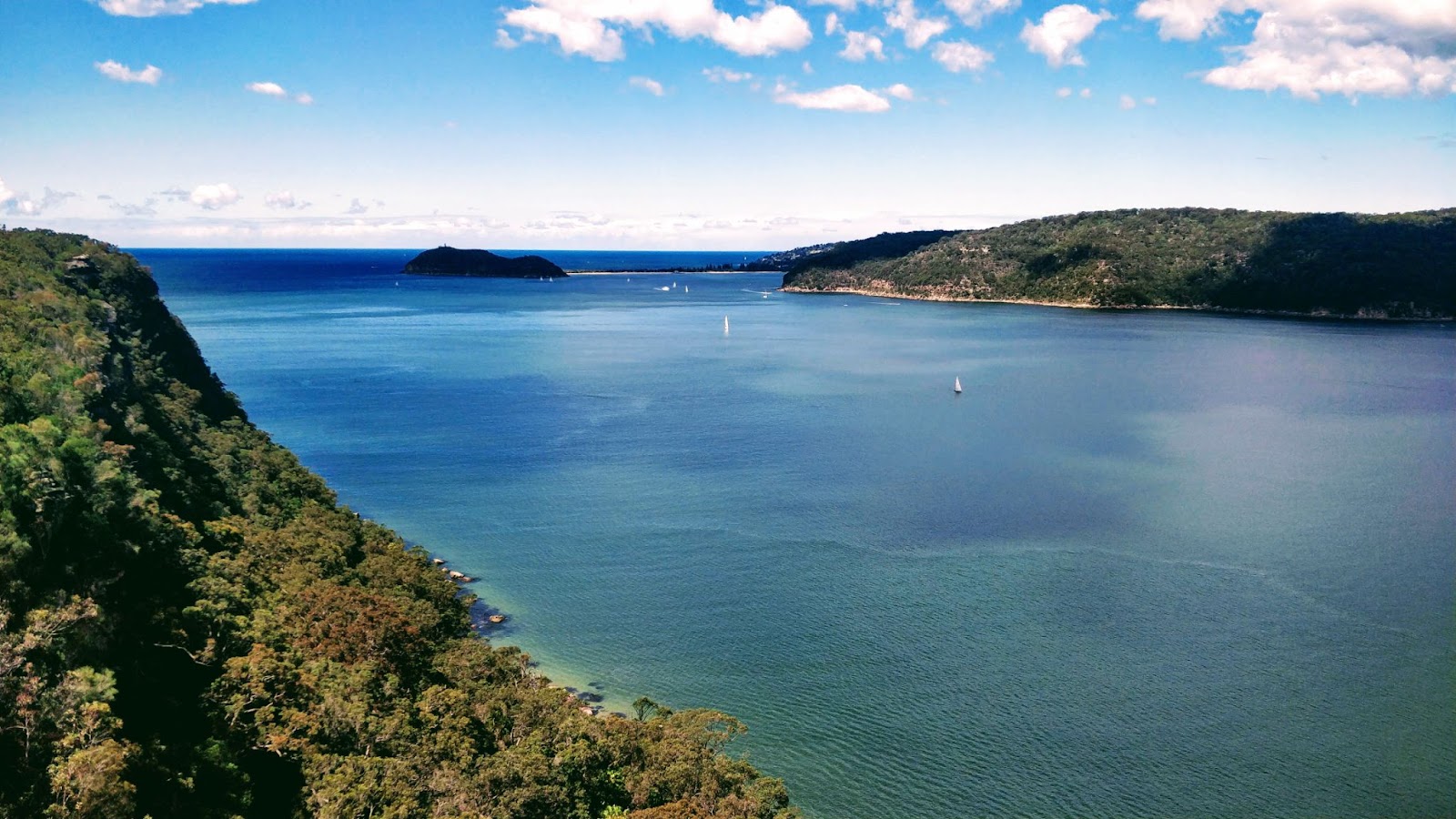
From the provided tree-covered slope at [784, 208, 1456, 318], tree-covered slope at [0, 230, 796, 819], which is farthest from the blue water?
tree-covered slope at [784, 208, 1456, 318]

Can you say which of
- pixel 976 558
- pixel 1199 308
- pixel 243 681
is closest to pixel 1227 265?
pixel 1199 308

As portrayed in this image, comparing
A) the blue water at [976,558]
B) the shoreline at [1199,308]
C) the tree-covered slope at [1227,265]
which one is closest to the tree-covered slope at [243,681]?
the blue water at [976,558]

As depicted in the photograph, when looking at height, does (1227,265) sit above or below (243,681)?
above

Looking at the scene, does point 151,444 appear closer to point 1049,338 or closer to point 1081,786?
point 1081,786

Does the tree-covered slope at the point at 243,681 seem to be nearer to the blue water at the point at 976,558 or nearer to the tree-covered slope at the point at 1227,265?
the blue water at the point at 976,558

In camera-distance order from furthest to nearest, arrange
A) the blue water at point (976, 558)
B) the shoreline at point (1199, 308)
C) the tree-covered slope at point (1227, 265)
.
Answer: the tree-covered slope at point (1227, 265) < the shoreline at point (1199, 308) < the blue water at point (976, 558)

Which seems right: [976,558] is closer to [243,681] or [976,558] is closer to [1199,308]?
[243,681]

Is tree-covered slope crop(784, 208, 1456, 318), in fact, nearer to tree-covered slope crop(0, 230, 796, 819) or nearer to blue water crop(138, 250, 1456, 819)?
blue water crop(138, 250, 1456, 819)
